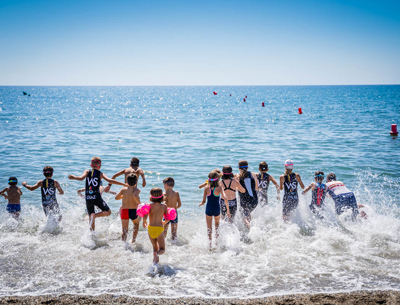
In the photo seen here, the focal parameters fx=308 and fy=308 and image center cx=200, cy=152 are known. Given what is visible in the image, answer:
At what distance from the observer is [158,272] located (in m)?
6.03

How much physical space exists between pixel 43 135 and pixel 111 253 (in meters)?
20.5

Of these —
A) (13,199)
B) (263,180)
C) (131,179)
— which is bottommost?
(13,199)

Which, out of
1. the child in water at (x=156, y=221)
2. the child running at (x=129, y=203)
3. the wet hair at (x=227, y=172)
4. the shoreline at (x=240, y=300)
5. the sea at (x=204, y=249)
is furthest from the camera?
the wet hair at (x=227, y=172)

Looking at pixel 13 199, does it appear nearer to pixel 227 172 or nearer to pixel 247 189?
pixel 227 172

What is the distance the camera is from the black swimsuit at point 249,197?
8141mm

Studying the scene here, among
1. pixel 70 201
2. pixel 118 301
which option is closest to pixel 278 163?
pixel 70 201

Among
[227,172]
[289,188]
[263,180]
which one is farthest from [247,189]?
[289,188]

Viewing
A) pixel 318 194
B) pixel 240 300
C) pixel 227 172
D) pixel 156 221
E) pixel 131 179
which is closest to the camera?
pixel 240 300

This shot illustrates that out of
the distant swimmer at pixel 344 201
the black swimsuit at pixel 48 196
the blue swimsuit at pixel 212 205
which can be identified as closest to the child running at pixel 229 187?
the blue swimsuit at pixel 212 205

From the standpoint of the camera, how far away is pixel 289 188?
28.1 feet

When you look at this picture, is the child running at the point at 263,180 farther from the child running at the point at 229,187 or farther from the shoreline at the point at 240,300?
the shoreline at the point at 240,300

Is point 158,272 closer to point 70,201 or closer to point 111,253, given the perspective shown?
point 111,253

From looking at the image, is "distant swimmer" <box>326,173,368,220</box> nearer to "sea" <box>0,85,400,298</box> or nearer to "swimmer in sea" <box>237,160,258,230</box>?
"sea" <box>0,85,400,298</box>

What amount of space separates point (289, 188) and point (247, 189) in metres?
1.30
